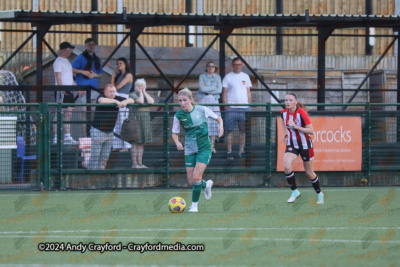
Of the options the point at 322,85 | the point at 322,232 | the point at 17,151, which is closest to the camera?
A: the point at 322,232

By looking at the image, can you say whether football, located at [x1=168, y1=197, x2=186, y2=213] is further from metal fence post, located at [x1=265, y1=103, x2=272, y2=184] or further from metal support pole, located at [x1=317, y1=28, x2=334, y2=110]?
metal support pole, located at [x1=317, y1=28, x2=334, y2=110]

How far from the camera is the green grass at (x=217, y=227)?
7.91 metres

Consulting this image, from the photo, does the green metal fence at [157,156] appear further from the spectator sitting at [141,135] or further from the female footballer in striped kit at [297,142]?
the female footballer in striped kit at [297,142]

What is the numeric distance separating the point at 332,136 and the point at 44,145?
6.23 metres

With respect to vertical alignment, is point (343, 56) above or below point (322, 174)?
above

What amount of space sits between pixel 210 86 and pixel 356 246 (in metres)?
9.66

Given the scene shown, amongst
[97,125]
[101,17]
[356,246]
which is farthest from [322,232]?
[101,17]

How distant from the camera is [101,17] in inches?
705

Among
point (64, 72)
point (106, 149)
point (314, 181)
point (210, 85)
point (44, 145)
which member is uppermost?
point (64, 72)

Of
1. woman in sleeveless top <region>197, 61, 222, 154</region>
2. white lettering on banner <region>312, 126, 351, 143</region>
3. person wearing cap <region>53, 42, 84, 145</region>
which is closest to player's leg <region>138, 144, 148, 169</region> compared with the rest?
person wearing cap <region>53, 42, 84, 145</region>

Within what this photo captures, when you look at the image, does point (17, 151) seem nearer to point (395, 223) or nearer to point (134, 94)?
point (134, 94)

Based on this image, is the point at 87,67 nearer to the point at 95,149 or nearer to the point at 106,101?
the point at 106,101

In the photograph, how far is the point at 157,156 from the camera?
1716 centimetres

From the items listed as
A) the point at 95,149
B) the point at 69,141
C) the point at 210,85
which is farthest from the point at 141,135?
the point at 210,85
